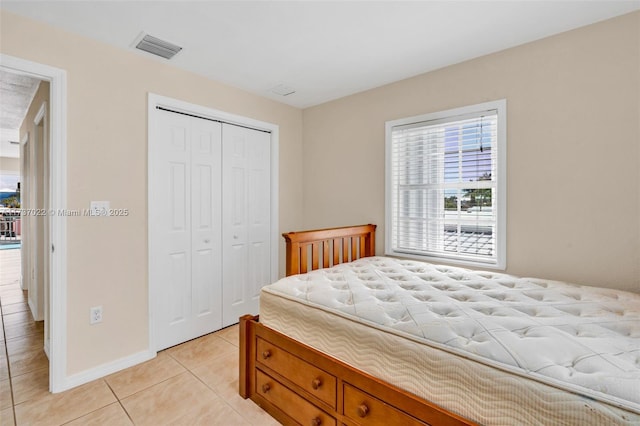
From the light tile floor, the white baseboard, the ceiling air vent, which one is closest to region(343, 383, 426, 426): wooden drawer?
the light tile floor

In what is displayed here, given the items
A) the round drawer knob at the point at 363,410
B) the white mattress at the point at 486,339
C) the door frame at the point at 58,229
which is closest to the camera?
the white mattress at the point at 486,339

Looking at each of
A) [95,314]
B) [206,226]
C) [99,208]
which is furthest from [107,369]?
[206,226]

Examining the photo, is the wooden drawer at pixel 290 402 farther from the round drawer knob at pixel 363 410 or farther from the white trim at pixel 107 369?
the white trim at pixel 107 369

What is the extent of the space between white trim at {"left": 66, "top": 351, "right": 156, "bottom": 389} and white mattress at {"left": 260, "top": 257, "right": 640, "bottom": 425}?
1.26 metres

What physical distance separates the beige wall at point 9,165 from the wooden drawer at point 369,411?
10.1m

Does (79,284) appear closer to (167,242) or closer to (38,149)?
(167,242)

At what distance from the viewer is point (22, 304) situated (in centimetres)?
371

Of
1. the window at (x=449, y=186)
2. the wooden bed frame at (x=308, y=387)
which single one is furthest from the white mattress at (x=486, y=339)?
A: the window at (x=449, y=186)

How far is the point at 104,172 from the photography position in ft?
7.32

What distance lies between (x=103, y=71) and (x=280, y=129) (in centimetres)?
173

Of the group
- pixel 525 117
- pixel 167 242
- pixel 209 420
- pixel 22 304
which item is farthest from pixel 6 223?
pixel 525 117

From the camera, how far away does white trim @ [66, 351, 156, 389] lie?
206 centimetres

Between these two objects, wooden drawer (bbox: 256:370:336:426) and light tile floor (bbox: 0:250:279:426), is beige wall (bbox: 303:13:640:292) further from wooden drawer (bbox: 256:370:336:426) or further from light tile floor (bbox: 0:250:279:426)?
light tile floor (bbox: 0:250:279:426)

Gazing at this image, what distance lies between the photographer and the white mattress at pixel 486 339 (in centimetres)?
89
